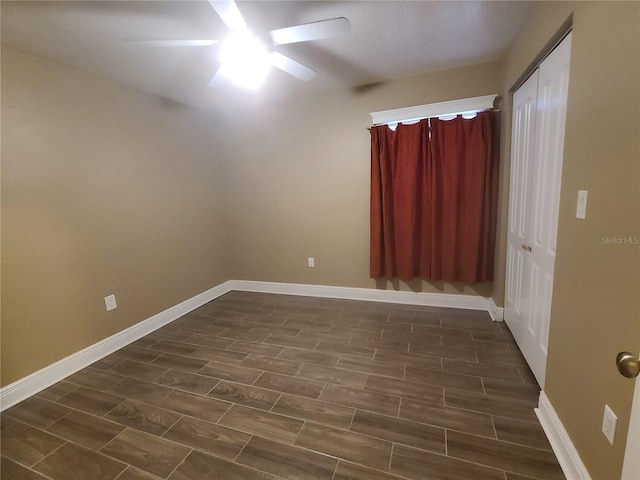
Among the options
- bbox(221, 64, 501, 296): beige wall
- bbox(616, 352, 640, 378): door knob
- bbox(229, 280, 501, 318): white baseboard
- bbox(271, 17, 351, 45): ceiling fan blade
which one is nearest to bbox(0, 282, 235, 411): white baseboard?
bbox(229, 280, 501, 318): white baseboard

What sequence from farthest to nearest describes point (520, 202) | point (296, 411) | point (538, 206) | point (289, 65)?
point (520, 202)
point (289, 65)
point (538, 206)
point (296, 411)

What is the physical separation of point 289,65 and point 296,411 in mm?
2308

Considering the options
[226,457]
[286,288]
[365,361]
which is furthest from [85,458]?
[286,288]

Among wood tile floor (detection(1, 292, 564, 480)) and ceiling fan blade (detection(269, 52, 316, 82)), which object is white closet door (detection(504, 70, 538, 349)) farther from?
ceiling fan blade (detection(269, 52, 316, 82))

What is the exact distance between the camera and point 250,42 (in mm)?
1662

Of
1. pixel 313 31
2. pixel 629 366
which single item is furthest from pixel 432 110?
pixel 629 366

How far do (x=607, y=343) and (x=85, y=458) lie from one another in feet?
8.13

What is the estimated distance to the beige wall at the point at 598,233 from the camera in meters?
0.89

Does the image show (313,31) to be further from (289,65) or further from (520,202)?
(520,202)

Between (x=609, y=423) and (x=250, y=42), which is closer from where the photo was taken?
(x=609, y=423)

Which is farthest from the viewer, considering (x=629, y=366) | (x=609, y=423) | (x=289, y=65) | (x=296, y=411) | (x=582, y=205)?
(x=289, y=65)

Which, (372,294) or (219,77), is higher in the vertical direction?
(219,77)

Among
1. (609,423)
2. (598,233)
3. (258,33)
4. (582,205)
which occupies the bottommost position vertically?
(609,423)

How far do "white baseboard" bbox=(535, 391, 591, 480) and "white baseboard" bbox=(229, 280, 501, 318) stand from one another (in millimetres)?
1245
